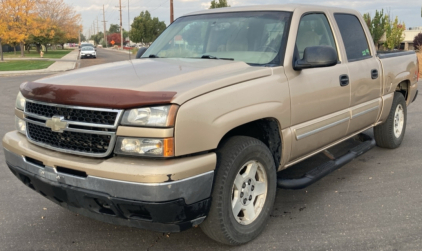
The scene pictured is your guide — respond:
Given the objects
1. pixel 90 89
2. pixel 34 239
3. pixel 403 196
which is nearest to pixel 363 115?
pixel 403 196

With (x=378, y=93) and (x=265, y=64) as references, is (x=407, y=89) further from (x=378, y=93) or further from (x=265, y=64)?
(x=265, y=64)

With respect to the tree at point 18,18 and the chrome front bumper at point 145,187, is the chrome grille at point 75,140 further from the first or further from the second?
the tree at point 18,18

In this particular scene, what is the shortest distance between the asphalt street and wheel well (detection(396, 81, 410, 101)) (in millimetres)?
1456

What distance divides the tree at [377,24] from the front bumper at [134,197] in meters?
40.5

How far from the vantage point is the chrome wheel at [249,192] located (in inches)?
123

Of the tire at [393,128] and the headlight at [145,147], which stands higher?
the headlight at [145,147]

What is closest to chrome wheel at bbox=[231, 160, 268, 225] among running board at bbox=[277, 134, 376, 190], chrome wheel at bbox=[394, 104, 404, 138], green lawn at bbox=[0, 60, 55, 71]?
running board at bbox=[277, 134, 376, 190]

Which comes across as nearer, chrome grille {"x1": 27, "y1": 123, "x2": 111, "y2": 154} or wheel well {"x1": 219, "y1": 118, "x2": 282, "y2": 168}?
chrome grille {"x1": 27, "y1": 123, "x2": 111, "y2": 154}

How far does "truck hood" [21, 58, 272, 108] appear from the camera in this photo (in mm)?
2652

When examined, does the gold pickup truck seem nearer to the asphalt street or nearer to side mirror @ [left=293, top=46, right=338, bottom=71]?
side mirror @ [left=293, top=46, right=338, bottom=71]

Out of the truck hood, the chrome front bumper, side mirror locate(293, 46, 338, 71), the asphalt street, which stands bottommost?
the asphalt street

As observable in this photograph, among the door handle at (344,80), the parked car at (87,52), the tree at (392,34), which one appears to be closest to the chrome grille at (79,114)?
the door handle at (344,80)

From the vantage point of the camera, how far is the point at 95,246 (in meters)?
3.27

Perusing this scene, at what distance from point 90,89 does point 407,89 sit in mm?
4977
